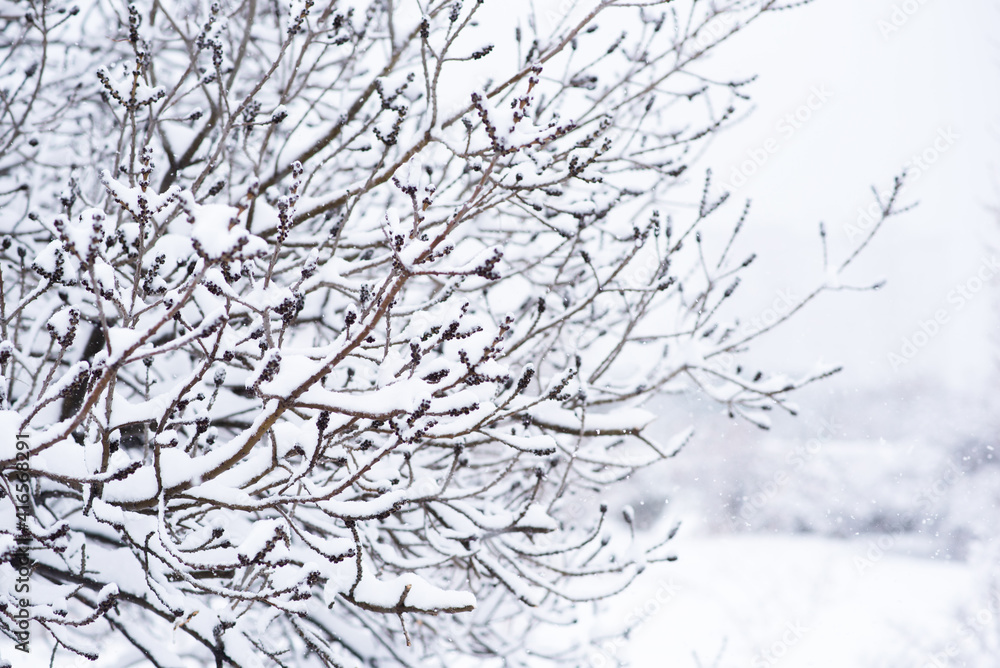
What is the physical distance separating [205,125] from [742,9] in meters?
2.57

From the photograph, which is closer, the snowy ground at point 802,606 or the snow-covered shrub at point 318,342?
the snow-covered shrub at point 318,342

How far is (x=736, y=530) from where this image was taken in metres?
19.0

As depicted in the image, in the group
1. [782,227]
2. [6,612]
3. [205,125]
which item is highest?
[782,227]

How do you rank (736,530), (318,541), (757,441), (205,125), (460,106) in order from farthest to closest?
(757,441) → (736,530) → (205,125) → (460,106) → (318,541)

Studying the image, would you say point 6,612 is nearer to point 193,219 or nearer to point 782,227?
point 193,219

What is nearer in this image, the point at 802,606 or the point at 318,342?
the point at 318,342

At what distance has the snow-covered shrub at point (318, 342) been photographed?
1437 mm

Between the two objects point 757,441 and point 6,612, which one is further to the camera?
point 757,441

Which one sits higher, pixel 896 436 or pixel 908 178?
pixel 896 436

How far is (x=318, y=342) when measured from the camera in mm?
3932

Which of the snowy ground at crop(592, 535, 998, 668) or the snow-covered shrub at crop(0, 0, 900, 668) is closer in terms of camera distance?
the snow-covered shrub at crop(0, 0, 900, 668)

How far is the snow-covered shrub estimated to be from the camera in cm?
144

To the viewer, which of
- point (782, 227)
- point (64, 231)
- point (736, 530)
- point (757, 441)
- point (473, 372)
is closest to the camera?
point (64, 231)

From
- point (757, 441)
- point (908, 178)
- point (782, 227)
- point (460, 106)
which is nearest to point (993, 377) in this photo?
point (757, 441)
